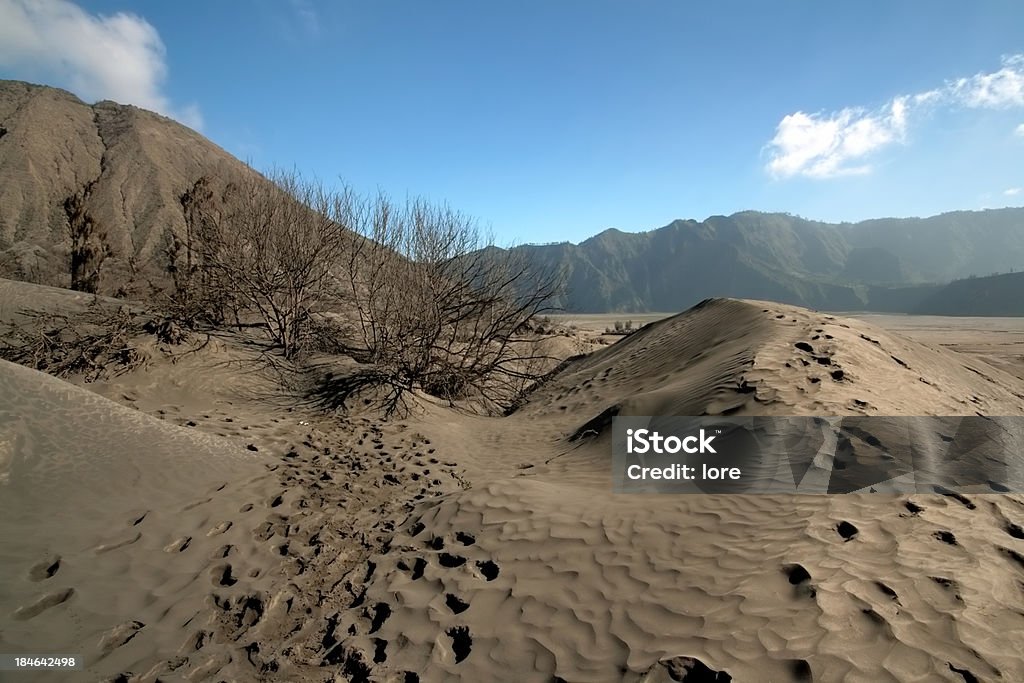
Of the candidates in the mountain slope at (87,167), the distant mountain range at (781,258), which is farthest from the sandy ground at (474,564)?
the distant mountain range at (781,258)

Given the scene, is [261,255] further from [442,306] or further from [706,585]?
[706,585]

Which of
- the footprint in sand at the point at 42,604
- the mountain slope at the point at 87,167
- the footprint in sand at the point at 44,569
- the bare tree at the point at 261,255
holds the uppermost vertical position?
the mountain slope at the point at 87,167

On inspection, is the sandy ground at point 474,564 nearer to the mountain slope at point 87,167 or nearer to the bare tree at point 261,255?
the bare tree at point 261,255

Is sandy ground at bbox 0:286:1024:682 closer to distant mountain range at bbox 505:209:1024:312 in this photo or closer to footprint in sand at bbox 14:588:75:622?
footprint in sand at bbox 14:588:75:622

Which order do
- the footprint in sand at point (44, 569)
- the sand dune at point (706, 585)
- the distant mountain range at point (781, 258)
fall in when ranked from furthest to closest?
the distant mountain range at point (781, 258)
the footprint in sand at point (44, 569)
the sand dune at point (706, 585)

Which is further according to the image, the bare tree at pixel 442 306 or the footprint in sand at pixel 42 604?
the bare tree at pixel 442 306

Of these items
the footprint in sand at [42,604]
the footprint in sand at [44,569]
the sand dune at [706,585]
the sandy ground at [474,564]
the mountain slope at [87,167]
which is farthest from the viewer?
the mountain slope at [87,167]

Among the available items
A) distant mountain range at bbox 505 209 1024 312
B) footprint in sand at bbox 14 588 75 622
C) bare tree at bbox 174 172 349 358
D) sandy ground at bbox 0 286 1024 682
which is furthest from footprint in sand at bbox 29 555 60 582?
Result: distant mountain range at bbox 505 209 1024 312

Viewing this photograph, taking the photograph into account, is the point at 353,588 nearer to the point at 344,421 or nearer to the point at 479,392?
the point at 344,421

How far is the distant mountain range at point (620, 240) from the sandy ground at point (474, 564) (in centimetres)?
611

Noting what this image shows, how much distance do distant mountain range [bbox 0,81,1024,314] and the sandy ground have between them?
6111 mm

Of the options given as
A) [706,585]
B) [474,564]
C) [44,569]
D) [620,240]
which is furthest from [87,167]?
[620,240]

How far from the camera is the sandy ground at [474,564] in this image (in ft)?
8.18

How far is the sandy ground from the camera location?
2.49 metres
